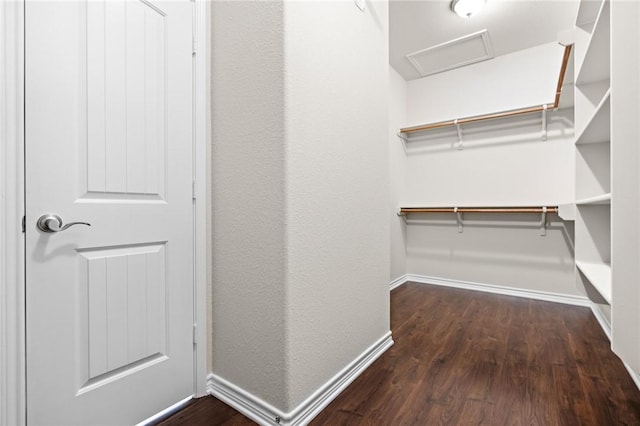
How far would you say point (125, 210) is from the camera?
115 cm

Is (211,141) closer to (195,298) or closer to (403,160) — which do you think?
(195,298)

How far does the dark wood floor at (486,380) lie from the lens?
4.01ft

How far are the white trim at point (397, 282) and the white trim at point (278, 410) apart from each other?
5.40ft

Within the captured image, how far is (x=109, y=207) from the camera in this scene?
111 centimetres

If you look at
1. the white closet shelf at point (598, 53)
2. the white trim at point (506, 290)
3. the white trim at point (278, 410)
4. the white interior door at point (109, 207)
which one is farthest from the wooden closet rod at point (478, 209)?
the white interior door at point (109, 207)

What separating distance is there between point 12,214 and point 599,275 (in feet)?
8.26

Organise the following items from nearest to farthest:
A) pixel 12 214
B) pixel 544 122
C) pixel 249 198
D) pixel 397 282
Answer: pixel 12 214 < pixel 249 198 < pixel 544 122 < pixel 397 282

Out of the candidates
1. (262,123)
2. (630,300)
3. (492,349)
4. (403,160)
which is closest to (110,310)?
(262,123)

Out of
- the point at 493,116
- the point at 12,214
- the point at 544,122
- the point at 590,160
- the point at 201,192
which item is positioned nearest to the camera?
the point at 12,214

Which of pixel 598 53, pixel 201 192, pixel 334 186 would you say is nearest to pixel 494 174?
pixel 598 53

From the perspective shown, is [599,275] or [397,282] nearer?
[599,275]

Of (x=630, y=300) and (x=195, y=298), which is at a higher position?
(x=630, y=300)

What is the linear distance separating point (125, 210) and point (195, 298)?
1.62ft

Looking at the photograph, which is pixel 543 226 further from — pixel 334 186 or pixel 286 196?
pixel 286 196
